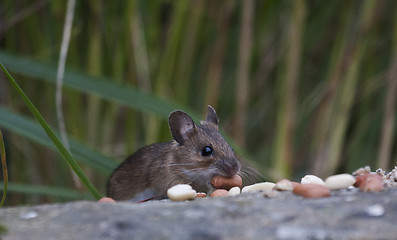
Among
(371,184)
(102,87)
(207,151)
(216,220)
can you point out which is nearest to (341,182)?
(371,184)

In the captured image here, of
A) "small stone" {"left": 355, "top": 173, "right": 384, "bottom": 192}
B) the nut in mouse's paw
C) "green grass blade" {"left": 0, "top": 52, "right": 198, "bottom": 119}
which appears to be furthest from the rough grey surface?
"green grass blade" {"left": 0, "top": 52, "right": 198, "bottom": 119}

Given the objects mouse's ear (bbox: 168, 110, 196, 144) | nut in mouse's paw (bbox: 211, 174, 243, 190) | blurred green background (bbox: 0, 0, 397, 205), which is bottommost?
nut in mouse's paw (bbox: 211, 174, 243, 190)

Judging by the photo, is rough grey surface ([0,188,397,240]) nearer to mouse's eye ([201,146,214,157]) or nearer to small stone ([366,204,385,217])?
small stone ([366,204,385,217])

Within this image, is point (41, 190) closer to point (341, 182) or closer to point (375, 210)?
point (341, 182)

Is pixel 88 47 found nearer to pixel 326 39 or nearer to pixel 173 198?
pixel 326 39

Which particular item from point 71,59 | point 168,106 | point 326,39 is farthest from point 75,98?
point 326,39
